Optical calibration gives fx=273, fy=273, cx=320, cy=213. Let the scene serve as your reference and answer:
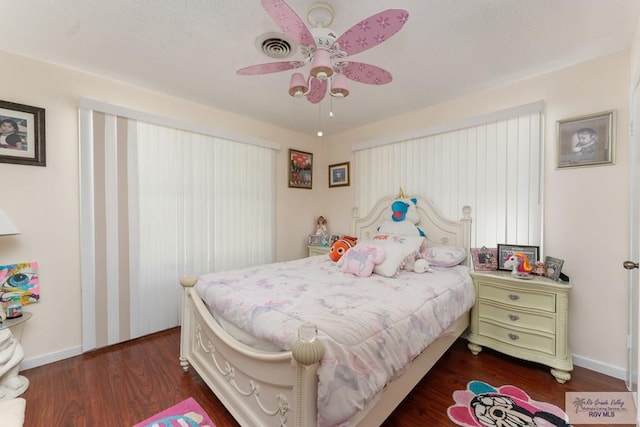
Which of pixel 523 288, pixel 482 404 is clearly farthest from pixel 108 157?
pixel 523 288

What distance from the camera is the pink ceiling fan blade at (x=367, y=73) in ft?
5.58

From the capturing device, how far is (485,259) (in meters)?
2.55

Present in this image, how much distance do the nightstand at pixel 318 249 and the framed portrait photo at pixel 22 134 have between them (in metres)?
2.92

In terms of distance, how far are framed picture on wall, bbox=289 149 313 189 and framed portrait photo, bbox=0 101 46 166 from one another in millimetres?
2562

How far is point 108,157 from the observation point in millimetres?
2510

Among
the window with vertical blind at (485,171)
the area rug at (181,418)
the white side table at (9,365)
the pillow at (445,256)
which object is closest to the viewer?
the area rug at (181,418)

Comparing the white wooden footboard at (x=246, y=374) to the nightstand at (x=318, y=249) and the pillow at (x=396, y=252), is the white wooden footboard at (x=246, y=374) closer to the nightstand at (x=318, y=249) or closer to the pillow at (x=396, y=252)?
the pillow at (x=396, y=252)

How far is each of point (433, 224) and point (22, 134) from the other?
3769mm

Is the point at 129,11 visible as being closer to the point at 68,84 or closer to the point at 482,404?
the point at 68,84

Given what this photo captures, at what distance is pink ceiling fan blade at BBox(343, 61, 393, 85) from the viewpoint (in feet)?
5.58

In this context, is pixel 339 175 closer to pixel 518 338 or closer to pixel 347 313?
pixel 518 338

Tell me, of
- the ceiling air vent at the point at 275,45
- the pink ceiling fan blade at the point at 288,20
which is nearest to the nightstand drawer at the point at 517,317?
the pink ceiling fan blade at the point at 288,20

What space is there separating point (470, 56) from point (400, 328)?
2109 mm

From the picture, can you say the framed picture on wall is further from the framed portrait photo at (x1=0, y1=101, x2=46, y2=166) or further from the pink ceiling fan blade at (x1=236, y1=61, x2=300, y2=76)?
the framed portrait photo at (x1=0, y1=101, x2=46, y2=166)
